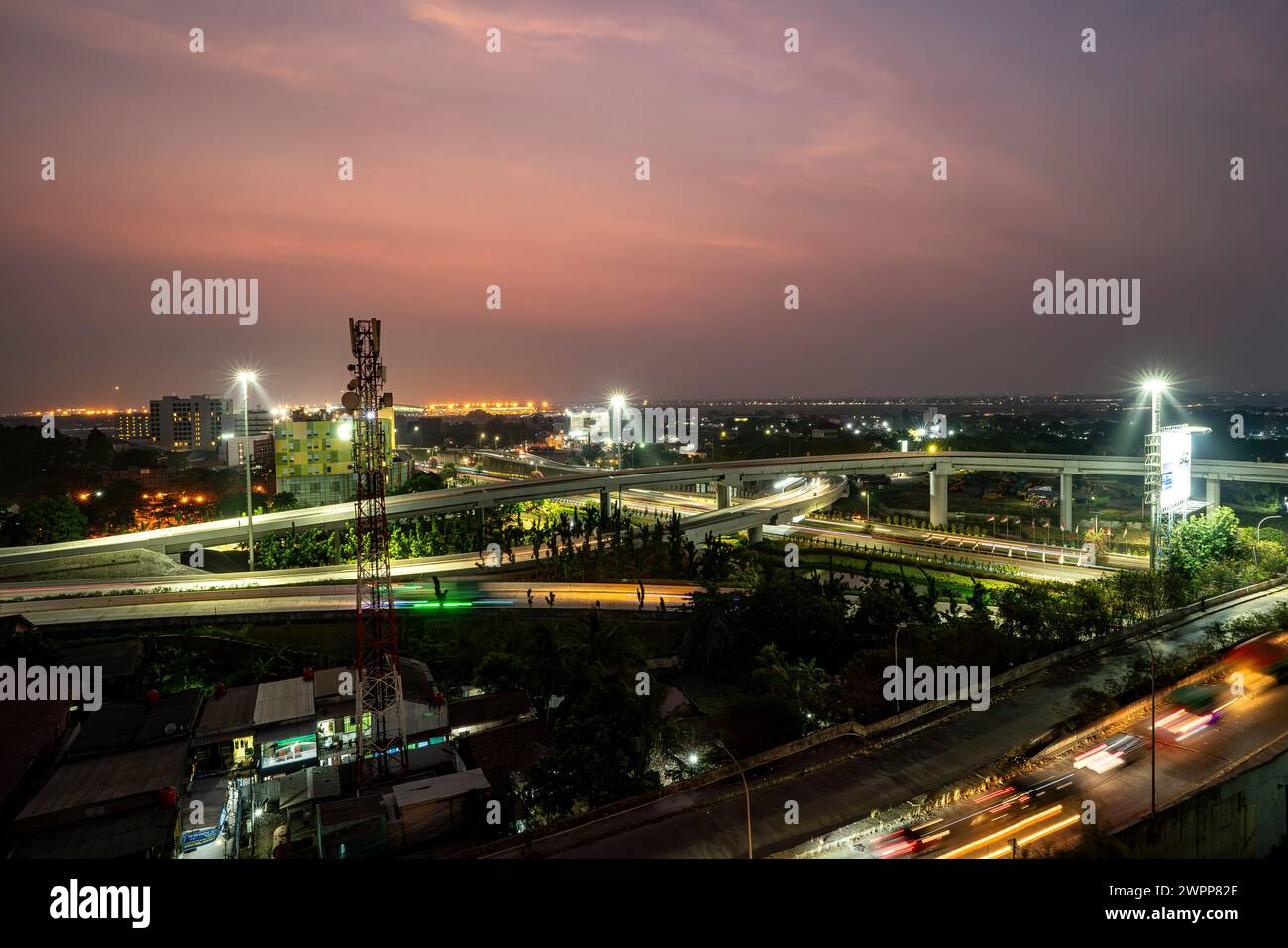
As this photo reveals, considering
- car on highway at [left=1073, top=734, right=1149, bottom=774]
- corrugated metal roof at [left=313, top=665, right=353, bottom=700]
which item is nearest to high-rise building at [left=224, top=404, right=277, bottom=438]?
corrugated metal roof at [left=313, top=665, right=353, bottom=700]

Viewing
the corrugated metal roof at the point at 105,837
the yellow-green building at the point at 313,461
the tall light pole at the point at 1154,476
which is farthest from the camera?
the yellow-green building at the point at 313,461

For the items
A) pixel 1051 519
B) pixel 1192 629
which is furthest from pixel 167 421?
pixel 1192 629

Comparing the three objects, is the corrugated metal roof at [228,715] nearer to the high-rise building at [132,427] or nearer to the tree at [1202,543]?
the tree at [1202,543]

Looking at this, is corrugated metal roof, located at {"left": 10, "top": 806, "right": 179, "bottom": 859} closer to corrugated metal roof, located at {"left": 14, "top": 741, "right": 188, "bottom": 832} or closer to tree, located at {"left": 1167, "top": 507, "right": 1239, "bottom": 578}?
corrugated metal roof, located at {"left": 14, "top": 741, "right": 188, "bottom": 832}

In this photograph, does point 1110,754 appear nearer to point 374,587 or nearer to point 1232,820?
point 1232,820

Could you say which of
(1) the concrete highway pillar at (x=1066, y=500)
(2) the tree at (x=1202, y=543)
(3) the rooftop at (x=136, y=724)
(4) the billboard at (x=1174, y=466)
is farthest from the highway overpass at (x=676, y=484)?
(4) the billboard at (x=1174, y=466)

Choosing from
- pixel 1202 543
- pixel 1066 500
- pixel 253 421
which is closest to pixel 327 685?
pixel 1202 543

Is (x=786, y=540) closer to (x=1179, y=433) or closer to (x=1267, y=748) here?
(x=1179, y=433)
